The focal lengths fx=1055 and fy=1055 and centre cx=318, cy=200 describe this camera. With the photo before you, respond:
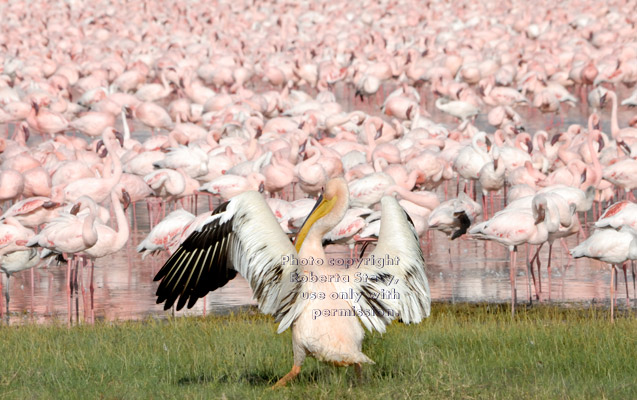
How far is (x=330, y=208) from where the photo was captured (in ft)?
18.7

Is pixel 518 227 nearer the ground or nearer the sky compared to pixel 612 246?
nearer the sky

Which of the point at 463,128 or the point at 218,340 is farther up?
the point at 463,128

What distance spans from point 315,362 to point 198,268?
3.88 feet

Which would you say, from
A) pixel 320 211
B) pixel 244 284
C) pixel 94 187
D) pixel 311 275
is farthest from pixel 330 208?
pixel 94 187

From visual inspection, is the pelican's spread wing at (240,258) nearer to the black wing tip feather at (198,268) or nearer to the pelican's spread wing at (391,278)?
the black wing tip feather at (198,268)

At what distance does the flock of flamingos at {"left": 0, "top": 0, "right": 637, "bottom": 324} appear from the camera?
996 cm

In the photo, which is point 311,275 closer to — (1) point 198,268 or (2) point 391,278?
(2) point 391,278

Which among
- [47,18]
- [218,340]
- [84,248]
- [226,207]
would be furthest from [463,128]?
[47,18]

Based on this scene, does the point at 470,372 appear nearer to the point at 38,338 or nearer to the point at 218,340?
the point at 218,340

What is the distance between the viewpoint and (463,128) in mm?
17500

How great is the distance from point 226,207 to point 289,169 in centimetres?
766

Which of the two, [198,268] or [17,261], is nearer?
[198,268]

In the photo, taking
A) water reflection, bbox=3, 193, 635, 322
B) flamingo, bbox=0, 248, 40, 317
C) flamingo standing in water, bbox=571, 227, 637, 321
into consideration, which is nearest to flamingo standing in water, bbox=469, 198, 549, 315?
water reflection, bbox=3, 193, 635, 322

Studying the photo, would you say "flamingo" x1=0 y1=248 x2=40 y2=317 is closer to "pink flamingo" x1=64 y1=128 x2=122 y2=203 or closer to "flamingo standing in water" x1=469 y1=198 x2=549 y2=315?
"pink flamingo" x1=64 y1=128 x2=122 y2=203
